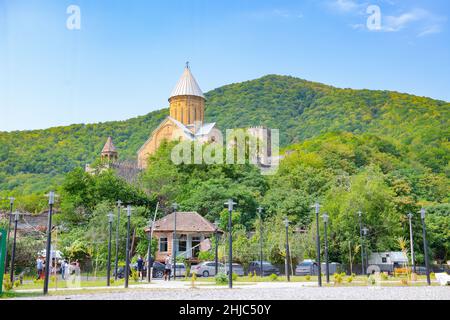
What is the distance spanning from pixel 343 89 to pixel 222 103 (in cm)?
2877

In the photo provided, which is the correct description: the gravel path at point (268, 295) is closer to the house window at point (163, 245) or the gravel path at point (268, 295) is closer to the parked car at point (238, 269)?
the parked car at point (238, 269)

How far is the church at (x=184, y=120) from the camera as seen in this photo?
7400 cm

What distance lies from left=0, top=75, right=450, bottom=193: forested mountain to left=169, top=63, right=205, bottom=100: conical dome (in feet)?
50.2

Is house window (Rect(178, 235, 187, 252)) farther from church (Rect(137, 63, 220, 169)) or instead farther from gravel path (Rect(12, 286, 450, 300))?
church (Rect(137, 63, 220, 169))

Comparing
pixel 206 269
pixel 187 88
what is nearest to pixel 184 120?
pixel 187 88

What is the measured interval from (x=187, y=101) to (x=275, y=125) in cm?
4237

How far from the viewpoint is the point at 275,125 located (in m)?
114

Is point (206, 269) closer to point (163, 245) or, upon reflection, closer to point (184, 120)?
point (163, 245)

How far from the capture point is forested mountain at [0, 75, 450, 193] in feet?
266

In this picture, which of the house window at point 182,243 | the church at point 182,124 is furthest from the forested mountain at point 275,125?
the house window at point 182,243

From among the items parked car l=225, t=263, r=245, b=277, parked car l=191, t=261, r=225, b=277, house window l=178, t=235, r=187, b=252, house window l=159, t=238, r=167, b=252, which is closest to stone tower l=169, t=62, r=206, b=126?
house window l=178, t=235, r=187, b=252

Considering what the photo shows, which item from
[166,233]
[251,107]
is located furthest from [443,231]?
[251,107]
